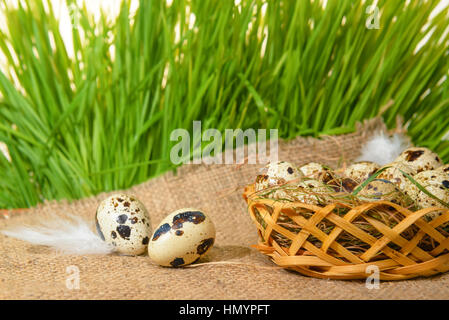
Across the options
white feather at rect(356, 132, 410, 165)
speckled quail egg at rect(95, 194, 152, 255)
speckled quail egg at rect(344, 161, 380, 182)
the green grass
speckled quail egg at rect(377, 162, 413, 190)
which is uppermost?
the green grass

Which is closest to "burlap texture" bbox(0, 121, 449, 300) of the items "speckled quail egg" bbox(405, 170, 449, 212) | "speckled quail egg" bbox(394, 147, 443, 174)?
"speckled quail egg" bbox(405, 170, 449, 212)

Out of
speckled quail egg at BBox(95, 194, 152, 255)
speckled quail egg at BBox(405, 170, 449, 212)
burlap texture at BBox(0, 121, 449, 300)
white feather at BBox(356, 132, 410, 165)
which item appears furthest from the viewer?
white feather at BBox(356, 132, 410, 165)

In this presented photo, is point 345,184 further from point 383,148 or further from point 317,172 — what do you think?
point 383,148

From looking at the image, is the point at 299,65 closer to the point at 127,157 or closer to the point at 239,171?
the point at 239,171

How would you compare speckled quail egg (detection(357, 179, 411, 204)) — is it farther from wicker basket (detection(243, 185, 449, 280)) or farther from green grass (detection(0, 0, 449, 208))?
green grass (detection(0, 0, 449, 208))

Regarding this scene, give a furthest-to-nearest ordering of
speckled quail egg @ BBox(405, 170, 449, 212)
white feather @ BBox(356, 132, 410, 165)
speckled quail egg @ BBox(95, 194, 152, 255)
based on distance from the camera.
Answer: white feather @ BBox(356, 132, 410, 165)
speckled quail egg @ BBox(95, 194, 152, 255)
speckled quail egg @ BBox(405, 170, 449, 212)

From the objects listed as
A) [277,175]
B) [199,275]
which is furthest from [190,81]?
[199,275]

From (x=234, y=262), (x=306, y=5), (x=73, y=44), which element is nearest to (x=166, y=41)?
(x=73, y=44)
